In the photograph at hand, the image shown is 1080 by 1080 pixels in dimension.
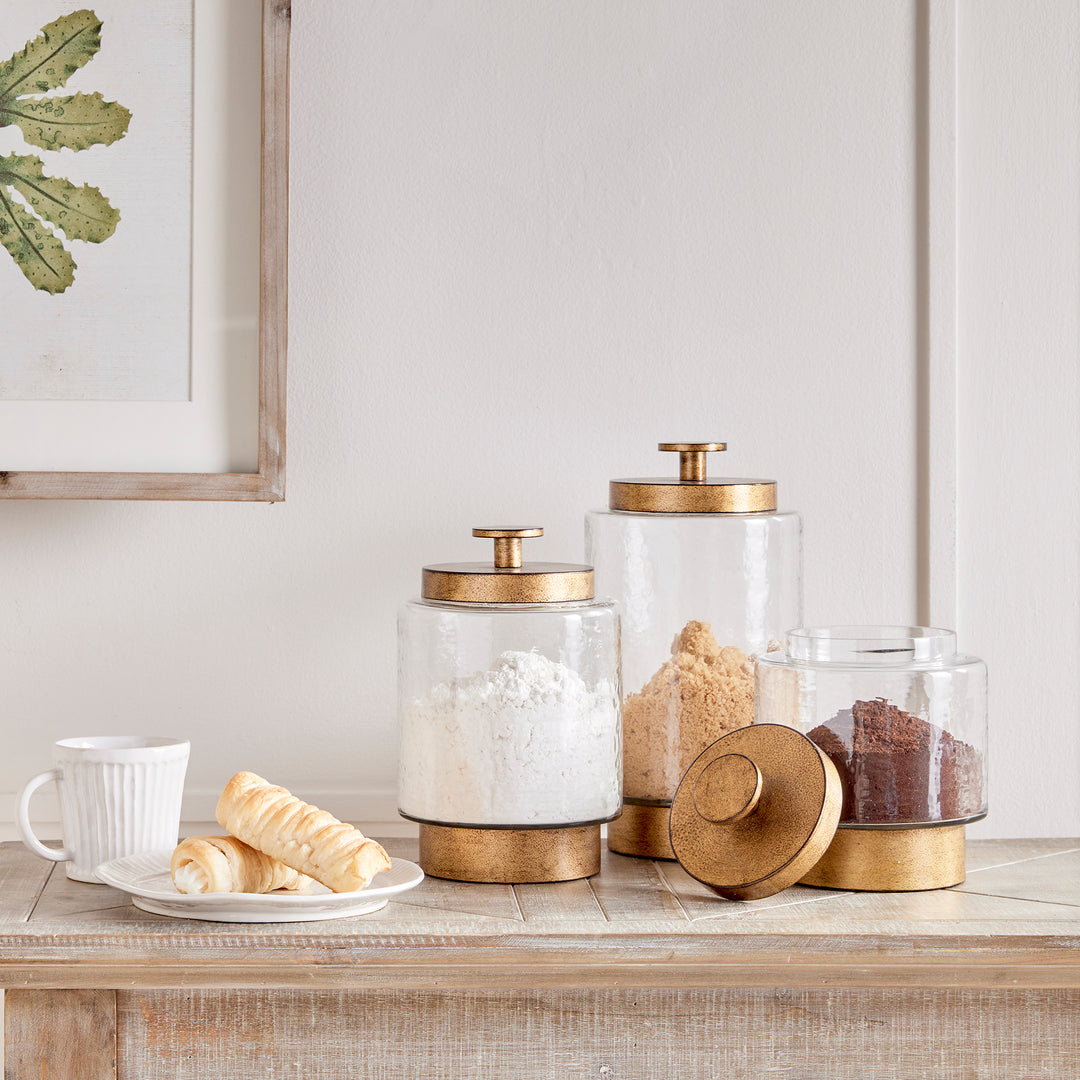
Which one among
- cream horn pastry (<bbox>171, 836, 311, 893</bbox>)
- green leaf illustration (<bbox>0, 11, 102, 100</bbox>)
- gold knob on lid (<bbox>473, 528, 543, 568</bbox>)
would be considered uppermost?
green leaf illustration (<bbox>0, 11, 102, 100</bbox>)

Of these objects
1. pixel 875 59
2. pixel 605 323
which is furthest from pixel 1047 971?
pixel 875 59

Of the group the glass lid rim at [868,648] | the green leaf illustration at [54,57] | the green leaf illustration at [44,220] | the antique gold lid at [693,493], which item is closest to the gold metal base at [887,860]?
the glass lid rim at [868,648]

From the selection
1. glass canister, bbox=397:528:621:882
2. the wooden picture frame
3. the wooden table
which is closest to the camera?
the wooden table

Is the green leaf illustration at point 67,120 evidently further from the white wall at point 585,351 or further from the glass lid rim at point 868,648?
the glass lid rim at point 868,648

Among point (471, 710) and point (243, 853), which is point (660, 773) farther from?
point (243, 853)

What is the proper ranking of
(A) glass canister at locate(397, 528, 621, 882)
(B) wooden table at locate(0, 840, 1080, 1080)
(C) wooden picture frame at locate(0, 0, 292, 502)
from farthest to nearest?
1. (C) wooden picture frame at locate(0, 0, 292, 502)
2. (A) glass canister at locate(397, 528, 621, 882)
3. (B) wooden table at locate(0, 840, 1080, 1080)

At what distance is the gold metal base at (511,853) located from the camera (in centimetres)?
83

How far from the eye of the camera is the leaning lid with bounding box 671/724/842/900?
773 millimetres

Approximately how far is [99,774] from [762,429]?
1.97 ft

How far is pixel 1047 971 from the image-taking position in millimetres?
734

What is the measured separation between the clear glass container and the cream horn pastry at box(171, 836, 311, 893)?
36 centimetres

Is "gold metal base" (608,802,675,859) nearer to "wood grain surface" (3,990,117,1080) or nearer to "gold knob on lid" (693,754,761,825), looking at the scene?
"gold knob on lid" (693,754,761,825)

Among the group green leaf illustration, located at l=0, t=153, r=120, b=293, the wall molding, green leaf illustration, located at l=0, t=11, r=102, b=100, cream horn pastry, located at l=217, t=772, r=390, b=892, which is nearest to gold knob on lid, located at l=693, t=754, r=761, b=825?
cream horn pastry, located at l=217, t=772, r=390, b=892

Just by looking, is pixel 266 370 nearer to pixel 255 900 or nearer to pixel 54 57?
pixel 54 57
